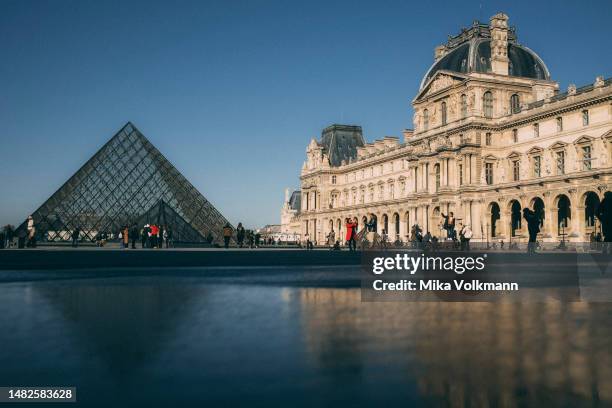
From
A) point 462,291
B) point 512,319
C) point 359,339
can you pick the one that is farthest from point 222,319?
point 462,291

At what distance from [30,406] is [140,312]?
2.81 m

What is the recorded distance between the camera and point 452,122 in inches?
2068

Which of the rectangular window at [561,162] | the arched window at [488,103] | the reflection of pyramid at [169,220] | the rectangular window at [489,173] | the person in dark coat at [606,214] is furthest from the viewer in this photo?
the arched window at [488,103]

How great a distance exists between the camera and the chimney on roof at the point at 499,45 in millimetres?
51469

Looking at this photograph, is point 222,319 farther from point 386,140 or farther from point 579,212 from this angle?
point 386,140

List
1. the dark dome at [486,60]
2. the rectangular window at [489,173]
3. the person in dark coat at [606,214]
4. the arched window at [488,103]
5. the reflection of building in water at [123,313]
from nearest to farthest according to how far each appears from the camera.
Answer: the reflection of building in water at [123,313], the person in dark coat at [606,214], the rectangular window at [489,173], the arched window at [488,103], the dark dome at [486,60]

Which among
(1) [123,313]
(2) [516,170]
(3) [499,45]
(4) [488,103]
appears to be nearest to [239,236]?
(2) [516,170]

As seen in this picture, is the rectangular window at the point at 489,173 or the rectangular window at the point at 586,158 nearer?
the rectangular window at the point at 586,158

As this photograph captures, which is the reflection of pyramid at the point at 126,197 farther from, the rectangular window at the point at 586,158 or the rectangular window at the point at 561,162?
the rectangular window at the point at 586,158

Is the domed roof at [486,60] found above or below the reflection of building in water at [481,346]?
above

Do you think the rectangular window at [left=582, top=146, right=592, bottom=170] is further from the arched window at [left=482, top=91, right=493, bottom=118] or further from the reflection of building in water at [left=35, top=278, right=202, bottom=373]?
the reflection of building in water at [left=35, top=278, right=202, bottom=373]

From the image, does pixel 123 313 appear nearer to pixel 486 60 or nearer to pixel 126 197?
pixel 126 197

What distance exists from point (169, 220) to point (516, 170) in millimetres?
27861

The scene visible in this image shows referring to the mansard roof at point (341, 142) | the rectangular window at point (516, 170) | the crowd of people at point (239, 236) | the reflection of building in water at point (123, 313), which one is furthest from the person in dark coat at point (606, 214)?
the mansard roof at point (341, 142)
